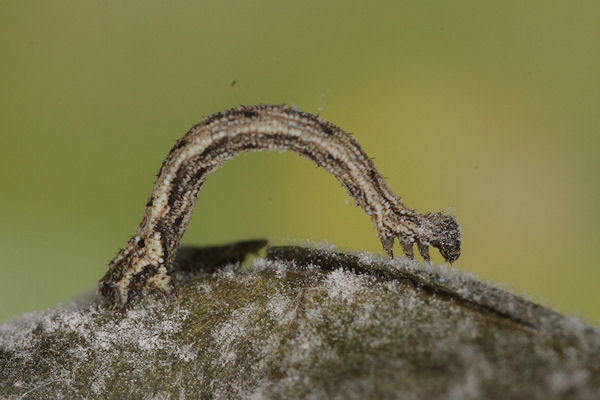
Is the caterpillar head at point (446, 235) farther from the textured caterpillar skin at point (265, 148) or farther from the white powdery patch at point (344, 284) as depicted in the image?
the white powdery patch at point (344, 284)

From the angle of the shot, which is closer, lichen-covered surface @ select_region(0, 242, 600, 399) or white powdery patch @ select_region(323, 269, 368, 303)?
lichen-covered surface @ select_region(0, 242, 600, 399)

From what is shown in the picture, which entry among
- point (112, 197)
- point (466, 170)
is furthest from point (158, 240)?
point (466, 170)

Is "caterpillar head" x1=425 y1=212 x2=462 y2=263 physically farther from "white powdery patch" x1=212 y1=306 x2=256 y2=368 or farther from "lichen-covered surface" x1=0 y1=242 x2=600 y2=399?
"white powdery patch" x1=212 y1=306 x2=256 y2=368

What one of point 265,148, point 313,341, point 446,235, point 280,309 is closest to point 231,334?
point 280,309

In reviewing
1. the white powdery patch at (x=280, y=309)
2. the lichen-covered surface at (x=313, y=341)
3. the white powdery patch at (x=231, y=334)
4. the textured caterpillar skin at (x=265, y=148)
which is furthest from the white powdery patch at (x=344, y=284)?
the textured caterpillar skin at (x=265, y=148)

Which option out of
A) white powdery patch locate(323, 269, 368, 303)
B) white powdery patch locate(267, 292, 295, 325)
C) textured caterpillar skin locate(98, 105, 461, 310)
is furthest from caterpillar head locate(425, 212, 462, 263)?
white powdery patch locate(267, 292, 295, 325)

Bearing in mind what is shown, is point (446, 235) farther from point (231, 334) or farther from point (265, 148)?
point (231, 334)
